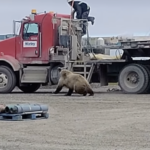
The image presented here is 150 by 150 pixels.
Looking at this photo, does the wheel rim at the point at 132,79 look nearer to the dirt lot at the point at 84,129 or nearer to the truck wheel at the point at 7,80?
the truck wheel at the point at 7,80

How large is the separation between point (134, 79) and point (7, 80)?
16.8 ft

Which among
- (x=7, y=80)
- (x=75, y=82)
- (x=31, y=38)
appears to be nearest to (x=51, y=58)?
(x=31, y=38)

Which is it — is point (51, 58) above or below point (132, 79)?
above

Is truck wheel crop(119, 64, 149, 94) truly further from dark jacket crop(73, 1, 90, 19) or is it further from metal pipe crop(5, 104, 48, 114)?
metal pipe crop(5, 104, 48, 114)

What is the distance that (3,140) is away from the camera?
36.9ft

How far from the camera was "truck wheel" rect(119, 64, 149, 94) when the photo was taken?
23548 mm

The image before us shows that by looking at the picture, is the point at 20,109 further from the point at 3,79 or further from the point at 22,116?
the point at 3,79

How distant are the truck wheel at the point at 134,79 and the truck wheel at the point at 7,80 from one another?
4333 millimetres

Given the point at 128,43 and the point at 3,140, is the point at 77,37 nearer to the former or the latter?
the point at 128,43

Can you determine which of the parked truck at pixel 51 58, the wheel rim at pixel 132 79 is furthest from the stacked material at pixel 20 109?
the parked truck at pixel 51 58

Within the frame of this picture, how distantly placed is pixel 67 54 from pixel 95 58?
1140mm

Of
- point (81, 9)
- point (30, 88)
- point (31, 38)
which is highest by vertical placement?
point (81, 9)

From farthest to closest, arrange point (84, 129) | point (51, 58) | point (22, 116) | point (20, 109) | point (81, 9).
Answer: point (81, 9) < point (51, 58) < point (22, 116) < point (20, 109) < point (84, 129)

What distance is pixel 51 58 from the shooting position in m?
24.8
